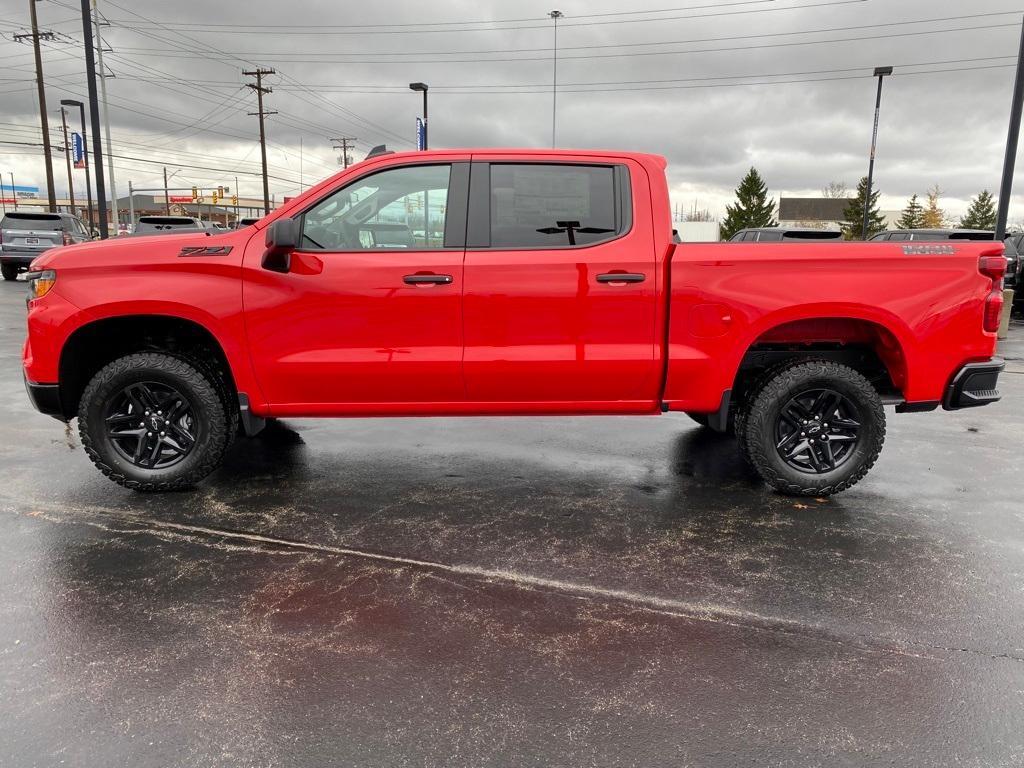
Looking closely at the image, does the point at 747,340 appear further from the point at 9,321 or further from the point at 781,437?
the point at 9,321

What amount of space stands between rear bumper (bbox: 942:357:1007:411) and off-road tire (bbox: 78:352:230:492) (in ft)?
14.3

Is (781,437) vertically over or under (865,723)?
over

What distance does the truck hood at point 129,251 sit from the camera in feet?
14.0

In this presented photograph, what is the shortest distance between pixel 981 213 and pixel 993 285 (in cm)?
8035

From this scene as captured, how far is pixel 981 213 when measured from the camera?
71.1 meters

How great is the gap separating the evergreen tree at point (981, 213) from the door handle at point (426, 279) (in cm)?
7747

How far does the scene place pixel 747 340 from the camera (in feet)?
14.2

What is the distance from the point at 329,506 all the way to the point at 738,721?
272 centimetres

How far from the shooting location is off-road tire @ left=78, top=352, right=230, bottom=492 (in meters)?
4.39

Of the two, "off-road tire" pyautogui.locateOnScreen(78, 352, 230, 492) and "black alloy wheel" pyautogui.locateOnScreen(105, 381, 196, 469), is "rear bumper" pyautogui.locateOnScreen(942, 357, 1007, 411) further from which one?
"black alloy wheel" pyautogui.locateOnScreen(105, 381, 196, 469)

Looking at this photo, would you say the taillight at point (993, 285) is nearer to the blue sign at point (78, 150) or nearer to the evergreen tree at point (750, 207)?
the blue sign at point (78, 150)

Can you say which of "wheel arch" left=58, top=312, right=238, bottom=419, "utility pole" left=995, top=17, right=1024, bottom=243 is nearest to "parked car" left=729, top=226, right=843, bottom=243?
"utility pole" left=995, top=17, right=1024, bottom=243

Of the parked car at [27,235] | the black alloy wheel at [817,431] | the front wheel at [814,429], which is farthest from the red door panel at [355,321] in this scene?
the parked car at [27,235]

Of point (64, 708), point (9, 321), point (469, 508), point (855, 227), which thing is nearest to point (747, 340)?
point (469, 508)
